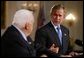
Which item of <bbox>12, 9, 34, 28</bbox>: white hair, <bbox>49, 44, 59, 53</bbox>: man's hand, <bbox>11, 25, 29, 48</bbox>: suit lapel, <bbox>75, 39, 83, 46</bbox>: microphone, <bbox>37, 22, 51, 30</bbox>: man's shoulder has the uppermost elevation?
<bbox>12, 9, 34, 28</bbox>: white hair

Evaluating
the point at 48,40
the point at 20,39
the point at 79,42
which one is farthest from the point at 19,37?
the point at 79,42

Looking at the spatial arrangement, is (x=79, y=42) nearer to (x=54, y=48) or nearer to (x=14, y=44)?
(x=54, y=48)

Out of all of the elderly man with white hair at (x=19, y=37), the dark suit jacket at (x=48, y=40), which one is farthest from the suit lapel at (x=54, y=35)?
the elderly man with white hair at (x=19, y=37)

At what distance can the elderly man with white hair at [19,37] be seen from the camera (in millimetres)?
1567

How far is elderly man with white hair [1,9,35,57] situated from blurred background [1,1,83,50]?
5 cm

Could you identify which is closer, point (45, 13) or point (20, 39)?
point (20, 39)

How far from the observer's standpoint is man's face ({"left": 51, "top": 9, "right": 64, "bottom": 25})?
163 cm

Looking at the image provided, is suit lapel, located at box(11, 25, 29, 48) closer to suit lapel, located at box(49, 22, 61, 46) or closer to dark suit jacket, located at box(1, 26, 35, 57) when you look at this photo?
dark suit jacket, located at box(1, 26, 35, 57)

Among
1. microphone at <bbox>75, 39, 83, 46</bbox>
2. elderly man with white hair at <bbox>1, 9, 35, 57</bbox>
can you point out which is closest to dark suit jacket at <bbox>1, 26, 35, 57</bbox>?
elderly man with white hair at <bbox>1, 9, 35, 57</bbox>

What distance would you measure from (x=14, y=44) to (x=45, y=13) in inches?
9.5

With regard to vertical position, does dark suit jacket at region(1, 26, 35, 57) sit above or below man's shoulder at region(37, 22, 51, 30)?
below

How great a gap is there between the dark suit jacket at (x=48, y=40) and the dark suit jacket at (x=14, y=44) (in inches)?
2.5

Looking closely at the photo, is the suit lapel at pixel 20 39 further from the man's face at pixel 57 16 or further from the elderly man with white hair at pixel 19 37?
the man's face at pixel 57 16

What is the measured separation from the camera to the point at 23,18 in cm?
157
